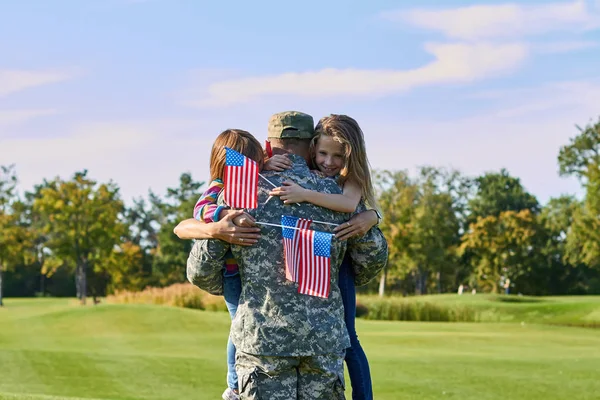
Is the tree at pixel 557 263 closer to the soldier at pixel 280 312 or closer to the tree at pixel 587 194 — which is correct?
the tree at pixel 587 194

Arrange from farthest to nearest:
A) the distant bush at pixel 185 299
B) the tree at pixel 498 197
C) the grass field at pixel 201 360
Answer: the tree at pixel 498 197 < the distant bush at pixel 185 299 < the grass field at pixel 201 360

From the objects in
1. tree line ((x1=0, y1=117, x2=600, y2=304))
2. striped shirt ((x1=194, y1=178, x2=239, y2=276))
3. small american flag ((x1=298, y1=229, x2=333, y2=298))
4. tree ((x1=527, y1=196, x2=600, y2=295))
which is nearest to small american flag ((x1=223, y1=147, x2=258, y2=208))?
striped shirt ((x1=194, y1=178, x2=239, y2=276))

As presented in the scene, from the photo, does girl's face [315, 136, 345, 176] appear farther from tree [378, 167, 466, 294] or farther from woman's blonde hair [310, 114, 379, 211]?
tree [378, 167, 466, 294]

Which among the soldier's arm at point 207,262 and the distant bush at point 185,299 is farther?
the distant bush at point 185,299

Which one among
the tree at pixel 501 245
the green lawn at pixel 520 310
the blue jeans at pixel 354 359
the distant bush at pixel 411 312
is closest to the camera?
the blue jeans at pixel 354 359

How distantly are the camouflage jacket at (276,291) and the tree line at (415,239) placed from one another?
37.4 m

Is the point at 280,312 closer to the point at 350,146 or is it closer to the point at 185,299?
the point at 350,146

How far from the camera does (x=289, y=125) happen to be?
3887 millimetres

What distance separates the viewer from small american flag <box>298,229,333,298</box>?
144 inches

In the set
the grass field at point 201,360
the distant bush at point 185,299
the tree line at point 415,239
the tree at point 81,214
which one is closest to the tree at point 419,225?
the tree line at point 415,239

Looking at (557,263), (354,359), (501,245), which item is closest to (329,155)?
(354,359)

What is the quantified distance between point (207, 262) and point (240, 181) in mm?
398

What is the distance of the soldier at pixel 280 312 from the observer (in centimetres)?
371

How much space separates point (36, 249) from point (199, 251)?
5874 cm
